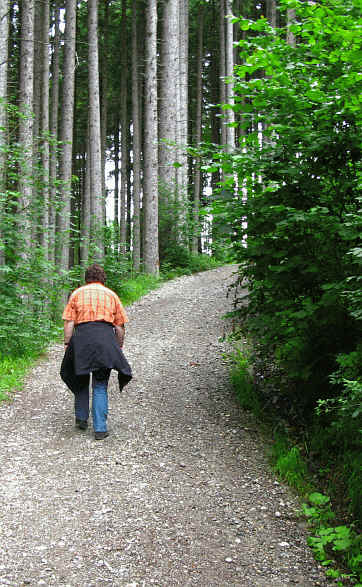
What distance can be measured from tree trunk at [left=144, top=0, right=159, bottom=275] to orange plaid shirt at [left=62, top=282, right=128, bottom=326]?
32.5 ft

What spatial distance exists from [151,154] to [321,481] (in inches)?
494

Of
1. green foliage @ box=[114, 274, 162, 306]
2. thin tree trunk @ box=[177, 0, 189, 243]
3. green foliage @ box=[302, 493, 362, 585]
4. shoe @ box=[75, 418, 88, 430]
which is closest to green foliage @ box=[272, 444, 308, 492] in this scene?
green foliage @ box=[302, 493, 362, 585]

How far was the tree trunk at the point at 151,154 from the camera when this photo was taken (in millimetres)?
15312

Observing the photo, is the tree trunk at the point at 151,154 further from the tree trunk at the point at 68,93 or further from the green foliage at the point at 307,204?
the green foliage at the point at 307,204

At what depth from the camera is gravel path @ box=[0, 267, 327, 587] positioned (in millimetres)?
3338

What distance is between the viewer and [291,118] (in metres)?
4.90

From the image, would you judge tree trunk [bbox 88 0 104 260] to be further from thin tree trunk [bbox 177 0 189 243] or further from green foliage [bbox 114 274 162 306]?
thin tree trunk [bbox 177 0 189 243]

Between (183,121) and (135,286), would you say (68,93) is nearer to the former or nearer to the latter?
(183,121)

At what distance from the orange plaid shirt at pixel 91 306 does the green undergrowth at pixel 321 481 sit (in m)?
2.03

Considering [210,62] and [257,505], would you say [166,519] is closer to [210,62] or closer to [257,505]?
[257,505]

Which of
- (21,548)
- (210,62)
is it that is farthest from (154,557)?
(210,62)

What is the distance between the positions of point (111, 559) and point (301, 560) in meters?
1.28

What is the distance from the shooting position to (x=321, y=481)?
4.52 m

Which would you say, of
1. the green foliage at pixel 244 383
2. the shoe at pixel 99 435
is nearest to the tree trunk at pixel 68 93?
the green foliage at pixel 244 383
